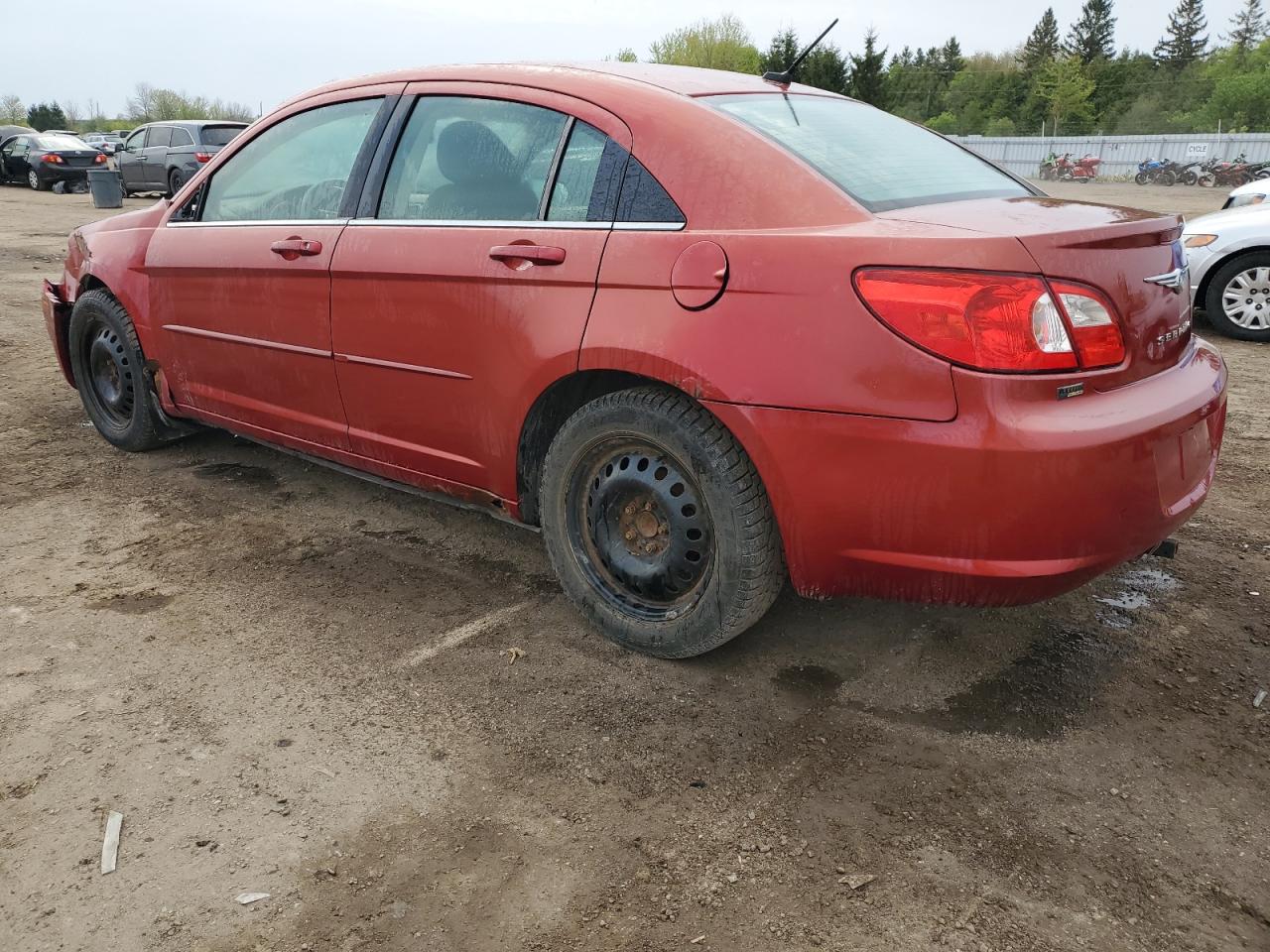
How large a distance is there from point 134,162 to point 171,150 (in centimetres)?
162

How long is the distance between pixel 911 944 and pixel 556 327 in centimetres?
175

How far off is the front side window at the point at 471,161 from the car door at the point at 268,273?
0.20m

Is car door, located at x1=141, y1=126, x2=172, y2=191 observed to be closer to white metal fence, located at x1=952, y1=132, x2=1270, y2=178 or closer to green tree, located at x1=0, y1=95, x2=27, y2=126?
white metal fence, located at x1=952, y1=132, x2=1270, y2=178

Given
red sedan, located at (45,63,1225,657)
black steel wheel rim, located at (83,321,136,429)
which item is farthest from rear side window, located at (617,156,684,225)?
black steel wheel rim, located at (83,321,136,429)

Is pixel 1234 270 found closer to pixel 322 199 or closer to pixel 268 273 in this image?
pixel 322 199

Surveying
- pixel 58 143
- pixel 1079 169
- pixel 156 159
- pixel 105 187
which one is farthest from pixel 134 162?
pixel 1079 169

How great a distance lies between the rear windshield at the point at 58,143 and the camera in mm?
23531

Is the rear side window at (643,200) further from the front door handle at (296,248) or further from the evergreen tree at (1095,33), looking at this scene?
the evergreen tree at (1095,33)

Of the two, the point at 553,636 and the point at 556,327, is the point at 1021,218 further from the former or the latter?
the point at 553,636

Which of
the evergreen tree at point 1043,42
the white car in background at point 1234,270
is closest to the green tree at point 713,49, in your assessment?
the evergreen tree at point 1043,42

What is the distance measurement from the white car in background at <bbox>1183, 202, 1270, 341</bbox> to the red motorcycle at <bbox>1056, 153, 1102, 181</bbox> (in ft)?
120

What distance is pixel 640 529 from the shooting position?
289cm

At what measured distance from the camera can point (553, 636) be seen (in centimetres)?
306

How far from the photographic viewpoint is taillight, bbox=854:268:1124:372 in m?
2.17
